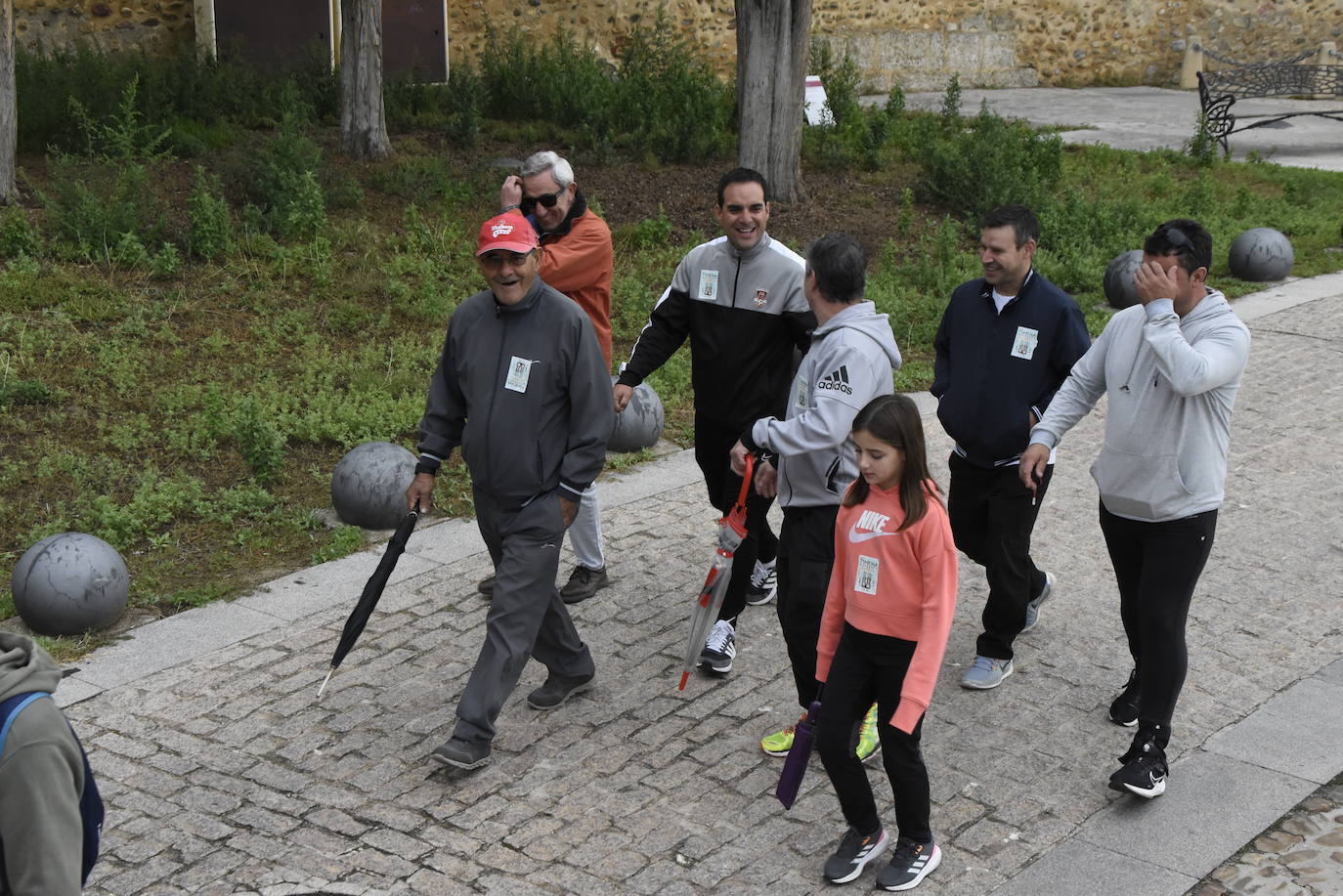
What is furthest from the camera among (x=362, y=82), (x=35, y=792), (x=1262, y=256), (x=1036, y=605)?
(x=362, y=82)

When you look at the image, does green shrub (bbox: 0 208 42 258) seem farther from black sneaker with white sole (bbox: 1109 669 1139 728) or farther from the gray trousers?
black sneaker with white sole (bbox: 1109 669 1139 728)

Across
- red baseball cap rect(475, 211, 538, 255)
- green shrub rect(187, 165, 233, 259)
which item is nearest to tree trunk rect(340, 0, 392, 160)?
green shrub rect(187, 165, 233, 259)

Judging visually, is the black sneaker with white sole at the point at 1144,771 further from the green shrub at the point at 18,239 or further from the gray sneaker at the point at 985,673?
the green shrub at the point at 18,239

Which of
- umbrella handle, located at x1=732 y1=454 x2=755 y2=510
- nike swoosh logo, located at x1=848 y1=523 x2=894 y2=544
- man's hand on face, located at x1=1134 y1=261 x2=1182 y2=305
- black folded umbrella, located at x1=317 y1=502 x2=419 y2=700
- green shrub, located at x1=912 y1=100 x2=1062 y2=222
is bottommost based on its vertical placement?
black folded umbrella, located at x1=317 y1=502 x2=419 y2=700

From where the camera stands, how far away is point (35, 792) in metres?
2.93

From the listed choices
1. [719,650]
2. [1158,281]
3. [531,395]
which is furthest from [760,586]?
[1158,281]

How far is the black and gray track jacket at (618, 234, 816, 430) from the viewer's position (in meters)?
6.11

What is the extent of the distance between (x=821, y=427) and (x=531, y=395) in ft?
3.58

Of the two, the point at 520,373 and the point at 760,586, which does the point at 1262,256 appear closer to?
the point at 760,586

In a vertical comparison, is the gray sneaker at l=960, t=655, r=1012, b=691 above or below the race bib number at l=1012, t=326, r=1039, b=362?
below

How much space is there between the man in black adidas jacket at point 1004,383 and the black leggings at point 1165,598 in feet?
2.26

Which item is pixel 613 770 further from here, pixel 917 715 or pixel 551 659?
pixel 917 715

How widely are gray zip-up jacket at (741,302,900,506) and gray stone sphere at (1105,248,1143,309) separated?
24.7 ft

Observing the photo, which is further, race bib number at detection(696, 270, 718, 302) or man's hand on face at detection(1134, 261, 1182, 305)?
race bib number at detection(696, 270, 718, 302)
